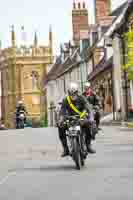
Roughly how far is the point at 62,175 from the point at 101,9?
5768 centimetres

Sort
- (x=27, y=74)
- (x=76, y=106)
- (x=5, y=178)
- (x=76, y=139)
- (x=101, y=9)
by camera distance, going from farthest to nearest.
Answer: (x=27, y=74)
(x=101, y=9)
(x=76, y=106)
(x=76, y=139)
(x=5, y=178)

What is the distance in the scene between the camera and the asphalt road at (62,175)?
37.2 feet

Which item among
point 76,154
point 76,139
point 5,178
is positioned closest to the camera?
point 5,178

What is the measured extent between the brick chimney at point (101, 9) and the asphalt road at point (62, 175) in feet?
159

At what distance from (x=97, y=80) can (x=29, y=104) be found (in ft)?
216

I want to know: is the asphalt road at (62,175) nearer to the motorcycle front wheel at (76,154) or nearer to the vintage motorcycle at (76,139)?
the motorcycle front wheel at (76,154)

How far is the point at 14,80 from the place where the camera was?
134 m

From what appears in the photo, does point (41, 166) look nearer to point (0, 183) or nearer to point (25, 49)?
point (0, 183)

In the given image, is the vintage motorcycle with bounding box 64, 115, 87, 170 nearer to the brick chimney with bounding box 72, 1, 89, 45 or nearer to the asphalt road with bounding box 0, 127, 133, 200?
the asphalt road with bounding box 0, 127, 133, 200

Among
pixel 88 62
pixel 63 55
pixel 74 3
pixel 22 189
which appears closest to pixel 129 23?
pixel 88 62

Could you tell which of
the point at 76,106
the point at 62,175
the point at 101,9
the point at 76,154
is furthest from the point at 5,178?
the point at 101,9

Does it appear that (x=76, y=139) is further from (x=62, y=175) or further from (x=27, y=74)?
(x=27, y=74)

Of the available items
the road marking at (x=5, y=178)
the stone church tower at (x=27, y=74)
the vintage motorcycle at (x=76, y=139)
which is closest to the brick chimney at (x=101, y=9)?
the vintage motorcycle at (x=76, y=139)

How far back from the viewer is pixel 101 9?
71125mm
